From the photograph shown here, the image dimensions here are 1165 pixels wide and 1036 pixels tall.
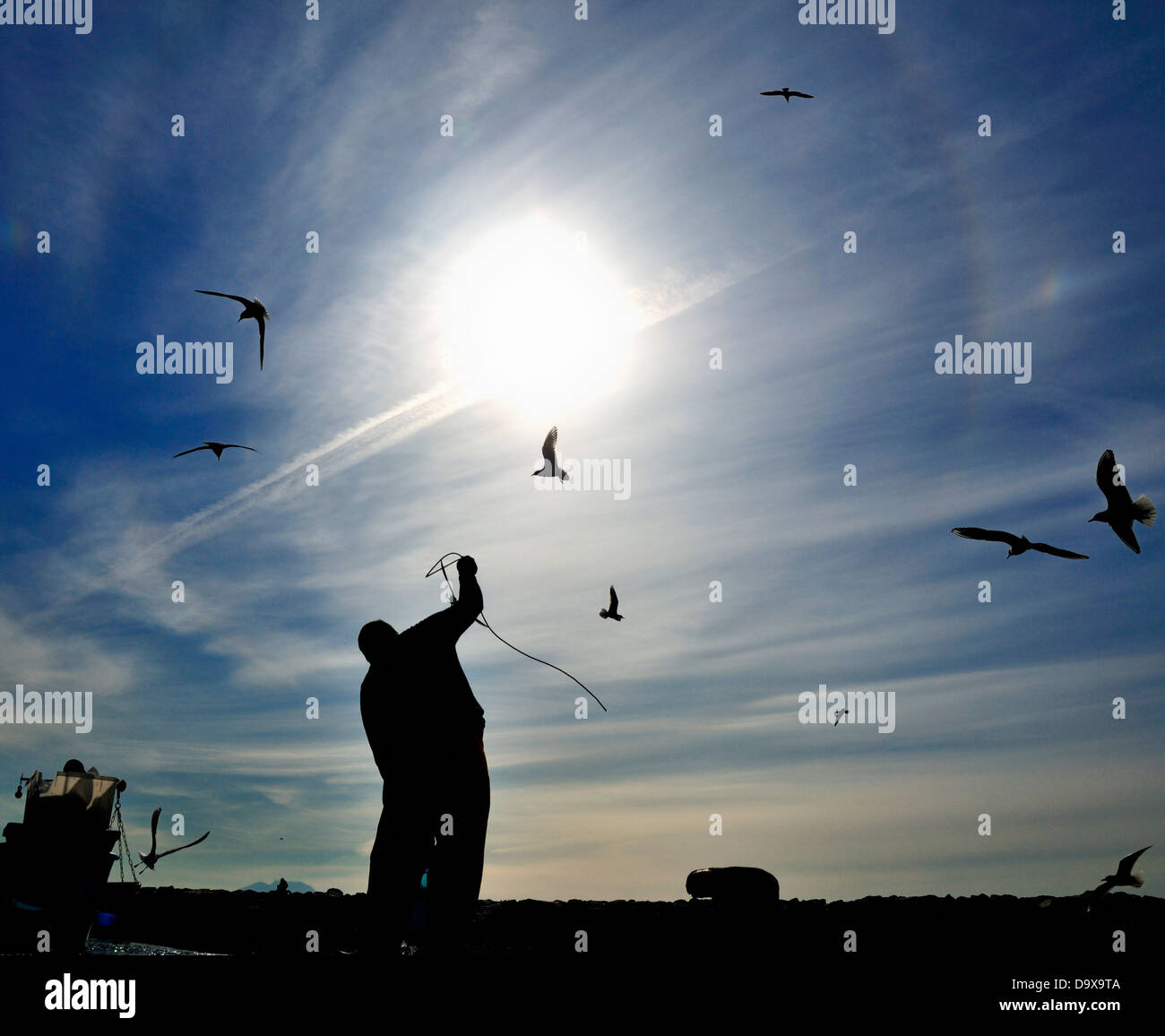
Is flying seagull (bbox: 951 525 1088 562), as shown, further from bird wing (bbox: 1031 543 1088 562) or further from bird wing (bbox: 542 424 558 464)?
bird wing (bbox: 542 424 558 464)

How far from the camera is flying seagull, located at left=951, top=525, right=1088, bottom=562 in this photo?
14.0 metres

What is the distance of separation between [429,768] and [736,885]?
2.75 m

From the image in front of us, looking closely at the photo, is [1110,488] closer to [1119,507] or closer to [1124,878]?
[1119,507]

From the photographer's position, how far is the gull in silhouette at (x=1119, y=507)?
14.5m

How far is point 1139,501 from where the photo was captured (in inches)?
576

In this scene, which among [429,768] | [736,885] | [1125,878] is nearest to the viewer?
[736,885]

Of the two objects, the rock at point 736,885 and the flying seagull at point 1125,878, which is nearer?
the rock at point 736,885

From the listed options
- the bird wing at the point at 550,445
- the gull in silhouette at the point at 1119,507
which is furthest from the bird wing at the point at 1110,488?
the bird wing at the point at 550,445

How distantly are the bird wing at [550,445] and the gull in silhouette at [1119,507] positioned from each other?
335 inches

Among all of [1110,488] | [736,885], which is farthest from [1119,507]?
[736,885]

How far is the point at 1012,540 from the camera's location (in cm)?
1505

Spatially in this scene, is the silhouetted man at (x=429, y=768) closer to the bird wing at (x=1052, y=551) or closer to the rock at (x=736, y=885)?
A: the rock at (x=736, y=885)
